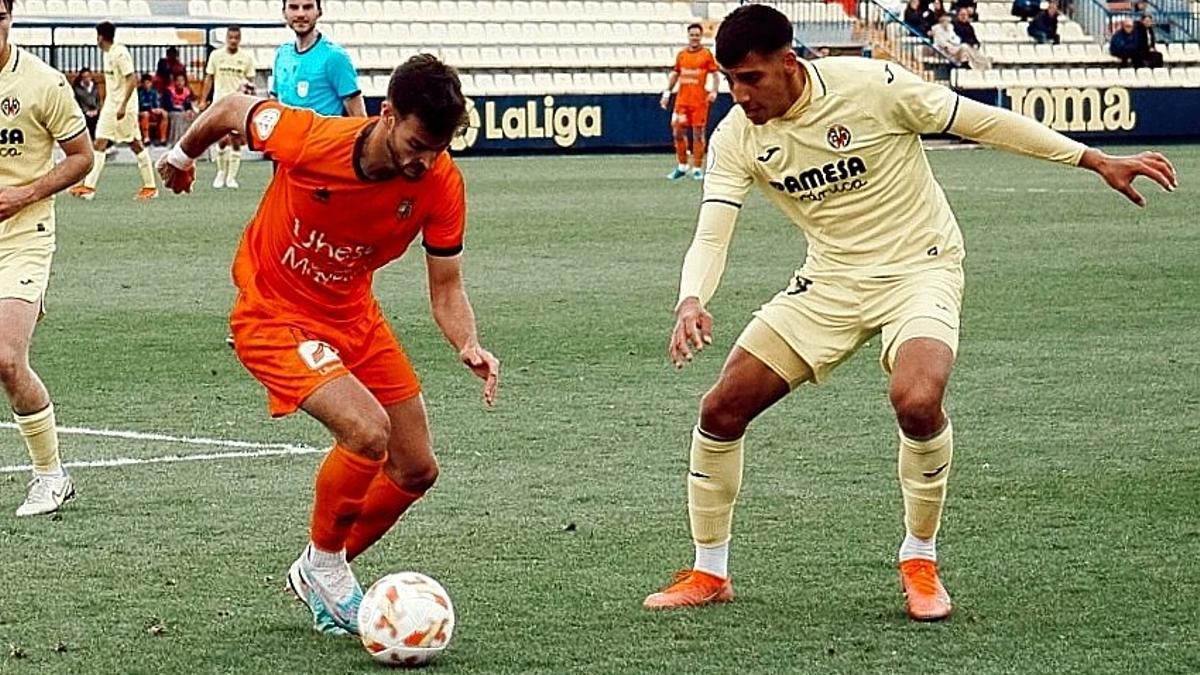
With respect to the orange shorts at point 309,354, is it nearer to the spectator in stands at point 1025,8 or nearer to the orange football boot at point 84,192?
the orange football boot at point 84,192

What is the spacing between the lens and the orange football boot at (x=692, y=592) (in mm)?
6488

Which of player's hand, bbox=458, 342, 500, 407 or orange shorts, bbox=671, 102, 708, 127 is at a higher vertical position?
player's hand, bbox=458, 342, 500, 407

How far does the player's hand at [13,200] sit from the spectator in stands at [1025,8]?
1432 inches

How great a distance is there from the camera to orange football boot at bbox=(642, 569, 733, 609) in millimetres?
6488

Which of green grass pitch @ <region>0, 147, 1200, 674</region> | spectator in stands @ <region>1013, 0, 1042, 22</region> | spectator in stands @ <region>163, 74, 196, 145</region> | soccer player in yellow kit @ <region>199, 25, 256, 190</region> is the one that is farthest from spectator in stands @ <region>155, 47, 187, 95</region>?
spectator in stands @ <region>1013, 0, 1042, 22</region>

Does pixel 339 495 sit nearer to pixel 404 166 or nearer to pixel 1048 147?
pixel 404 166

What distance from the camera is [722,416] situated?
21.7 feet

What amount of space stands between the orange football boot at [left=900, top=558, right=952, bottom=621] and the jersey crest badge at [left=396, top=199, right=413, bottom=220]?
1.80 meters

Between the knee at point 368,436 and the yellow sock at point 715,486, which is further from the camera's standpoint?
the yellow sock at point 715,486

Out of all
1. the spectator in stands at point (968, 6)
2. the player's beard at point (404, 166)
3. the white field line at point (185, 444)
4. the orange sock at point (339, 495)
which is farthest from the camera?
the spectator in stands at point (968, 6)

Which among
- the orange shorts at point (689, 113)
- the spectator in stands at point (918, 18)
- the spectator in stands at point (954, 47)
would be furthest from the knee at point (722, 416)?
the spectator in stands at point (918, 18)

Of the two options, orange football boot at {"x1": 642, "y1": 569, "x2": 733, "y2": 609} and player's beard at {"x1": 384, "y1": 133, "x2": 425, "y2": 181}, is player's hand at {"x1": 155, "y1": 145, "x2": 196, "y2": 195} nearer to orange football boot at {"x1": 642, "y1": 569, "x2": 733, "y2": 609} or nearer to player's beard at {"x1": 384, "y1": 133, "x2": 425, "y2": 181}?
player's beard at {"x1": 384, "y1": 133, "x2": 425, "y2": 181}

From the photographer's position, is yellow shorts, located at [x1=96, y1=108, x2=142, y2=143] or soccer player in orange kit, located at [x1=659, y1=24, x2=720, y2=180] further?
soccer player in orange kit, located at [x1=659, y1=24, x2=720, y2=180]

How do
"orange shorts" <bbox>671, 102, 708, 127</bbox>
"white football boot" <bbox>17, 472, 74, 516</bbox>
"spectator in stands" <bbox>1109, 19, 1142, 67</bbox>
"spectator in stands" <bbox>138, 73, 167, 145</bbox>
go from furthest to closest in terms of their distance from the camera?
"spectator in stands" <bbox>1109, 19, 1142, 67</bbox>
"spectator in stands" <bbox>138, 73, 167, 145</bbox>
"orange shorts" <bbox>671, 102, 708, 127</bbox>
"white football boot" <bbox>17, 472, 74, 516</bbox>
